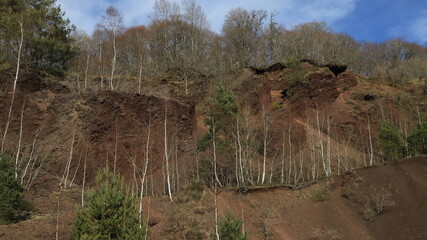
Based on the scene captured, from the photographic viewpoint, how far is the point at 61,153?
26.8 meters

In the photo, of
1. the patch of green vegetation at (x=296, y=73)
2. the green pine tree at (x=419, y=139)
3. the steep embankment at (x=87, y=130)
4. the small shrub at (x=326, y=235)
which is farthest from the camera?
the patch of green vegetation at (x=296, y=73)

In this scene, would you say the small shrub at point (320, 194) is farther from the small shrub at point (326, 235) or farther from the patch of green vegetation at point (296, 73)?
the patch of green vegetation at point (296, 73)

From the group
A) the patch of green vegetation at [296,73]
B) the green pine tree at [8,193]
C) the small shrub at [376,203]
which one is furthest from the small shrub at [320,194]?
the patch of green vegetation at [296,73]

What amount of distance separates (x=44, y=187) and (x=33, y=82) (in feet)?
40.0

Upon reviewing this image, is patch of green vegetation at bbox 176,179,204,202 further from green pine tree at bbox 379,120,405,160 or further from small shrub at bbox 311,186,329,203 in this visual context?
green pine tree at bbox 379,120,405,160

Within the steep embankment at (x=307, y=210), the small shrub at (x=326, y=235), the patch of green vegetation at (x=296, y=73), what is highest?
the patch of green vegetation at (x=296, y=73)

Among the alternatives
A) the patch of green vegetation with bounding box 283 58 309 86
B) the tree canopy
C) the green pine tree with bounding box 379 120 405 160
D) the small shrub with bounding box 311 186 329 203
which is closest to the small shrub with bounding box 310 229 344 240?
the small shrub with bounding box 311 186 329 203

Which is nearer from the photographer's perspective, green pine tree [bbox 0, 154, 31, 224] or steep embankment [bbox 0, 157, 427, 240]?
green pine tree [bbox 0, 154, 31, 224]

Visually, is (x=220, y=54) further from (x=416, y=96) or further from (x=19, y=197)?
(x=19, y=197)

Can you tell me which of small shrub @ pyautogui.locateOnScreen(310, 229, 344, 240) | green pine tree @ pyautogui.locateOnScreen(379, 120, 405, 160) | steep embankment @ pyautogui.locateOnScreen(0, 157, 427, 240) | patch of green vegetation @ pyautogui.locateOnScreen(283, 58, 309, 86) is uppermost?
patch of green vegetation @ pyautogui.locateOnScreen(283, 58, 309, 86)

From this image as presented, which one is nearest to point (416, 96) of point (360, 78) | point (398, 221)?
point (360, 78)

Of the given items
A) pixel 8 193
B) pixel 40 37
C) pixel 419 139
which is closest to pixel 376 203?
pixel 419 139

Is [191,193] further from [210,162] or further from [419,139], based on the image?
[419,139]

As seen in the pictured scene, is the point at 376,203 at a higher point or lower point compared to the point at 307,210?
higher
